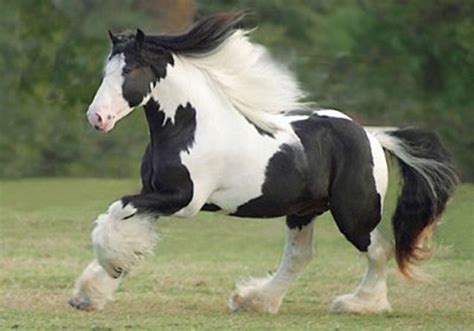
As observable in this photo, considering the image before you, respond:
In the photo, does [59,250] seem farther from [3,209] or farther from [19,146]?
[19,146]

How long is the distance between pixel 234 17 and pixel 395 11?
1177 centimetres

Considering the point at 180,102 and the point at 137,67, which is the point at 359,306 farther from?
the point at 137,67

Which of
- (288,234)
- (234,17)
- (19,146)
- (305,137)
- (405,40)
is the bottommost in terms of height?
(19,146)

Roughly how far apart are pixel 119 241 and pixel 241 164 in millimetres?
796

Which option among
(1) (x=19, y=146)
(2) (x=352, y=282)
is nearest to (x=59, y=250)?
(2) (x=352, y=282)

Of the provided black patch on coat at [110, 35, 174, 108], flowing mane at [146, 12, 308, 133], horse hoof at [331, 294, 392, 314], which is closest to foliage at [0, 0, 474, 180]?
flowing mane at [146, 12, 308, 133]

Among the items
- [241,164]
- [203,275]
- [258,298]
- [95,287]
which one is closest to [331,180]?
[241,164]

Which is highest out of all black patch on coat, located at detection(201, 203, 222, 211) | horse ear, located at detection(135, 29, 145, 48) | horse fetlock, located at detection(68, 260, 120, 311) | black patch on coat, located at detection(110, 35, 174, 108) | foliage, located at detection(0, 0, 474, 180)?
horse ear, located at detection(135, 29, 145, 48)

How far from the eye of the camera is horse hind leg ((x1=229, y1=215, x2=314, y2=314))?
29.3 ft

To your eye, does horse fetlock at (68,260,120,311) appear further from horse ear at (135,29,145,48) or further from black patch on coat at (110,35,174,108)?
horse ear at (135,29,145,48)

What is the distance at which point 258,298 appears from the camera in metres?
8.95

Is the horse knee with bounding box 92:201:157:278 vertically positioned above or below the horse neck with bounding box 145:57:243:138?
below

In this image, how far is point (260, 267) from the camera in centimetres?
1188

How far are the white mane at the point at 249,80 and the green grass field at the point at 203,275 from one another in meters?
1.09
